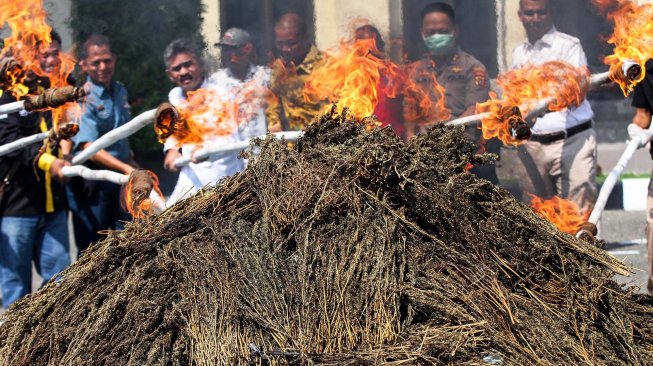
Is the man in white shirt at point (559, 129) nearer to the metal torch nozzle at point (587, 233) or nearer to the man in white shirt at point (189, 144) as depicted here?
the man in white shirt at point (189, 144)

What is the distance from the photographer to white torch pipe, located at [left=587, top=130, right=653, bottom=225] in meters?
5.83

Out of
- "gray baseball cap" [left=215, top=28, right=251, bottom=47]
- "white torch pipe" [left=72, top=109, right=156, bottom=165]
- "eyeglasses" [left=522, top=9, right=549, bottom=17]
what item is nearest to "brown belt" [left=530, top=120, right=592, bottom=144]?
"eyeglasses" [left=522, top=9, right=549, bottom=17]

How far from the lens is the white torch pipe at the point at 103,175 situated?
5.80 metres

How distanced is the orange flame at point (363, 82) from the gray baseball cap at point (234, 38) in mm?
672

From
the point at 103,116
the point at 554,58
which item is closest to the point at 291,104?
the point at 103,116

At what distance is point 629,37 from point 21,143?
4.55 metres

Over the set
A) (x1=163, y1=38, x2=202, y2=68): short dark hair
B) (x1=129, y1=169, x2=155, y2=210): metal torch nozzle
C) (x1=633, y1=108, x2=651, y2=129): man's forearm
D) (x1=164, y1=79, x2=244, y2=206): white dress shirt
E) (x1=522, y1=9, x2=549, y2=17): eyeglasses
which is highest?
(x1=522, y1=9, x2=549, y2=17): eyeglasses

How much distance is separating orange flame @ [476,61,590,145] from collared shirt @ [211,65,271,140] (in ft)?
5.82

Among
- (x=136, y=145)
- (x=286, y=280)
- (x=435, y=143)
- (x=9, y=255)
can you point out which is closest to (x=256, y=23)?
(x=9, y=255)

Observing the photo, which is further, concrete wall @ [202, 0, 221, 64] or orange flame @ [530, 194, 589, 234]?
concrete wall @ [202, 0, 221, 64]

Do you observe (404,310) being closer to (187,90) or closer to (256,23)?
(187,90)

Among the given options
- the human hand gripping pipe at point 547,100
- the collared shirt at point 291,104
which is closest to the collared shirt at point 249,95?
the collared shirt at point 291,104

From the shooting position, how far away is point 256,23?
8.91 metres

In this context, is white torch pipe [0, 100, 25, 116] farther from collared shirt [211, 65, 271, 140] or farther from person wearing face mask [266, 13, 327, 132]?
person wearing face mask [266, 13, 327, 132]
